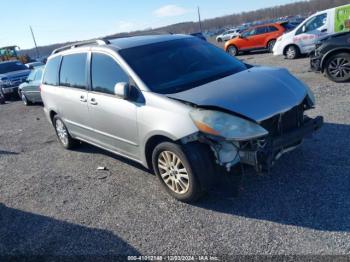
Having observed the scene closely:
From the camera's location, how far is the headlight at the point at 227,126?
327 centimetres

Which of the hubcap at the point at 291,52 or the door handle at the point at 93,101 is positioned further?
the hubcap at the point at 291,52

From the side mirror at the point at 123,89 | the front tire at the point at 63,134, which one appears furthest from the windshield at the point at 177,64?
the front tire at the point at 63,134

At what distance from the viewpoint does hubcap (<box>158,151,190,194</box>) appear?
3719 mm

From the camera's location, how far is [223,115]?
3.39 metres

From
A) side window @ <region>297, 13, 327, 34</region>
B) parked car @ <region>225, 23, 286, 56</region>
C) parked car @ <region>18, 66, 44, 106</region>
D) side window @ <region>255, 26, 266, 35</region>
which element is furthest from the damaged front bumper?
side window @ <region>255, 26, 266, 35</region>

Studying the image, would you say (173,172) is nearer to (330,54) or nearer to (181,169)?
(181,169)

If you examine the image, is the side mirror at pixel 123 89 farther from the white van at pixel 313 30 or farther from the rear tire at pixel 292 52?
the rear tire at pixel 292 52

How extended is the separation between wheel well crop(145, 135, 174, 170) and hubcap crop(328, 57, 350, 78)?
6101 mm

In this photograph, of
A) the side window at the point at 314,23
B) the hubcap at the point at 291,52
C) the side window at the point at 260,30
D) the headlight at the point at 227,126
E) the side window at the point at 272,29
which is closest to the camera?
the headlight at the point at 227,126

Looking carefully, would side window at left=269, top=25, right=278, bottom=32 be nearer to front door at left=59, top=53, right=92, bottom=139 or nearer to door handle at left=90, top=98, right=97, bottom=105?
front door at left=59, top=53, right=92, bottom=139

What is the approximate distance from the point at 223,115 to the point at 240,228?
3.87 ft

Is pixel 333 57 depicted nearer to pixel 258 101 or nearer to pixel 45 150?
pixel 258 101

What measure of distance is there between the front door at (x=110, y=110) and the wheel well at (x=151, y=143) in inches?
7.9

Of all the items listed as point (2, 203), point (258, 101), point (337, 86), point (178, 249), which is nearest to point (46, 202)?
point (2, 203)
